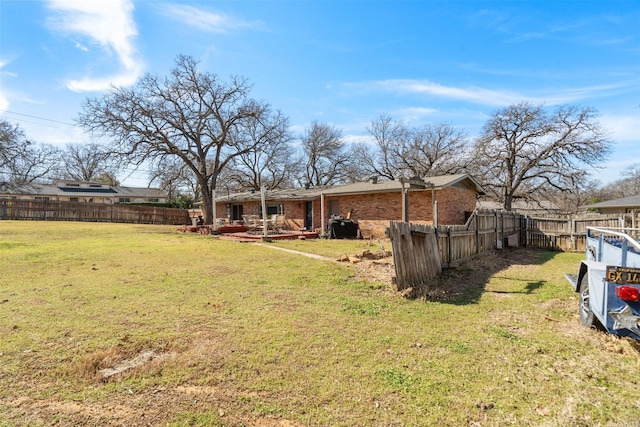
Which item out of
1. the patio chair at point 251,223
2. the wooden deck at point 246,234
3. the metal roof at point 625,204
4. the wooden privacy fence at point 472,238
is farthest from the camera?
the metal roof at point 625,204

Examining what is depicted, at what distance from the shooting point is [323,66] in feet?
45.1

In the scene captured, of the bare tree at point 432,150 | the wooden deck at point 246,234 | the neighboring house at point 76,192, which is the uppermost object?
the bare tree at point 432,150

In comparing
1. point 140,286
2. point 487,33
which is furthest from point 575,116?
point 140,286

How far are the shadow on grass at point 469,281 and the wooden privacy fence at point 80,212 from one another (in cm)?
2912

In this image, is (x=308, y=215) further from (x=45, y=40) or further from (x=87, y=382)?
(x=87, y=382)

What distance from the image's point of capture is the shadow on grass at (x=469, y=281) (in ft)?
20.1

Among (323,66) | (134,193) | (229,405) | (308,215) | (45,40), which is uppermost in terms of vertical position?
(45,40)

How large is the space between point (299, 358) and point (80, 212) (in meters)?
31.2

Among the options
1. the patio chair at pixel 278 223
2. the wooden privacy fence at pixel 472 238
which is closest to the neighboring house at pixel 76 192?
the patio chair at pixel 278 223

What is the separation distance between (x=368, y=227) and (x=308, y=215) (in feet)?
16.1

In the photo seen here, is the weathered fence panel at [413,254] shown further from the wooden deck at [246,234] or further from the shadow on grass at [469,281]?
the wooden deck at [246,234]

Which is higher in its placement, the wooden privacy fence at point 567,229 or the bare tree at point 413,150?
the bare tree at point 413,150

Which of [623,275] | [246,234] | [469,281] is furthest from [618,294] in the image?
[246,234]

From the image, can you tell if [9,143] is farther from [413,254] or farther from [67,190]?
[413,254]
